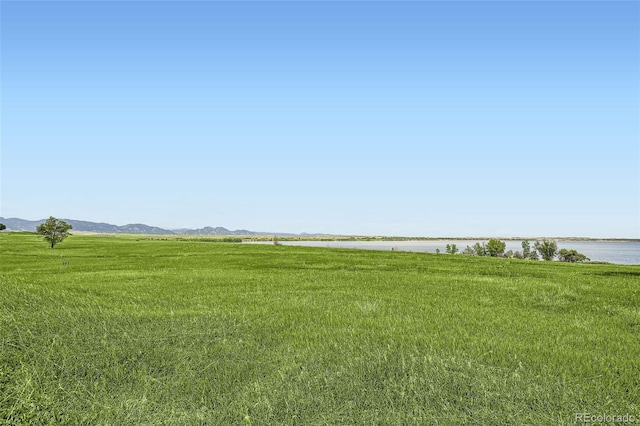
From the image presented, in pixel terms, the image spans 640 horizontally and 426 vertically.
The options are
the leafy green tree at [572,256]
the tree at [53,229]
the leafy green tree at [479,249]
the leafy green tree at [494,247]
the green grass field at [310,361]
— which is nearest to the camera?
the green grass field at [310,361]

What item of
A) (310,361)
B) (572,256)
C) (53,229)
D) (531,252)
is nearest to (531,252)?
(531,252)

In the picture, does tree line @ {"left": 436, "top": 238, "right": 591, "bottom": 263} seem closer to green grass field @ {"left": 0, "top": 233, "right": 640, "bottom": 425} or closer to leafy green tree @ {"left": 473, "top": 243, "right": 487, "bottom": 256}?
leafy green tree @ {"left": 473, "top": 243, "right": 487, "bottom": 256}

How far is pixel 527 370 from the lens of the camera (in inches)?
317

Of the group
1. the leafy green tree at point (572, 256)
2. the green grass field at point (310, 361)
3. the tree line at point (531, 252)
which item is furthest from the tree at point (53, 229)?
the leafy green tree at point (572, 256)

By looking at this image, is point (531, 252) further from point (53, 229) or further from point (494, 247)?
point (53, 229)

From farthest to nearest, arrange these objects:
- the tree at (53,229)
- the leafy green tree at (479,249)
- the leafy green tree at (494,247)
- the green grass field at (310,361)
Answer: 1. the leafy green tree at (479,249)
2. the leafy green tree at (494,247)
3. the tree at (53,229)
4. the green grass field at (310,361)

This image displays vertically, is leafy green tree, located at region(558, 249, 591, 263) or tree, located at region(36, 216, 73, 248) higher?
tree, located at region(36, 216, 73, 248)

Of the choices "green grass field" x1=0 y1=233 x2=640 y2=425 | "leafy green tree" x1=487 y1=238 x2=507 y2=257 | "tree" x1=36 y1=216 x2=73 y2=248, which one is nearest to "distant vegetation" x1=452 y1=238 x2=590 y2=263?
"leafy green tree" x1=487 y1=238 x2=507 y2=257

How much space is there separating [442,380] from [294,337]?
4.20 metres

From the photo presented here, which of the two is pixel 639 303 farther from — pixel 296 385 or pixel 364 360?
pixel 296 385

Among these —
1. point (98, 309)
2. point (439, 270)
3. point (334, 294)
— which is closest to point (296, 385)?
point (98, 309)

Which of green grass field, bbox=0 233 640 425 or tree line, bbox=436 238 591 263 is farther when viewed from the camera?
tree line, bbox=436 238 591 263

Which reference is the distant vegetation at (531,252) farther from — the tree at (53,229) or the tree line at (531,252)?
the tree at (53,229)

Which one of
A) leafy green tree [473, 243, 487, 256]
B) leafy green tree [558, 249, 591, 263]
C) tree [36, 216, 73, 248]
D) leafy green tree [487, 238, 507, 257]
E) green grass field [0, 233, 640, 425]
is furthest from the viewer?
leafy green tree [473, 243, 487, 256]
